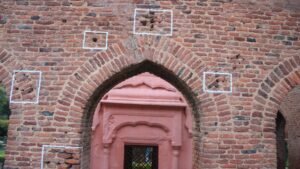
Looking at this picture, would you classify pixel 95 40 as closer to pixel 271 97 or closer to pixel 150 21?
pixel 150 21

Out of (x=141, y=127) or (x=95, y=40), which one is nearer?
(x=95, y=40)

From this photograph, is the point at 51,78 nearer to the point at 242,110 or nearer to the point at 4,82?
the point at 4,82

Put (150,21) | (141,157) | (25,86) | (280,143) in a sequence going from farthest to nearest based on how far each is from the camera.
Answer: (141,157)
(280,143)
(150,21)
(25,86)

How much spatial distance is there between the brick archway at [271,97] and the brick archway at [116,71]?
847 mm

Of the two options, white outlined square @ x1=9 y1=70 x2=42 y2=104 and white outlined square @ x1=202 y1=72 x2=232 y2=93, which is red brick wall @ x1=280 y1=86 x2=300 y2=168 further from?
white outlined square @ x1=9 y1=70 x2=42 y2=104

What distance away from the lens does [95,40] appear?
5352 millimetres

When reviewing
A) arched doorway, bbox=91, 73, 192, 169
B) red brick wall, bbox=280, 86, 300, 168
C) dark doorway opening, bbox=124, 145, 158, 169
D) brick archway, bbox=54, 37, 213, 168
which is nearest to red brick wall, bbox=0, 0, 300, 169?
brick archway, bbox=54, 37, 213, 168

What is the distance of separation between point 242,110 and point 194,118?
88 cm

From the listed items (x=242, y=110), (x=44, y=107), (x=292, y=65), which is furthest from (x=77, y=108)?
(x=292, y=65)

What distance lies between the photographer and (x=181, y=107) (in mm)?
9805

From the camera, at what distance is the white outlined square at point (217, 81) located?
5301mm

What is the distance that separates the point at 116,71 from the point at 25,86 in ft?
4.55

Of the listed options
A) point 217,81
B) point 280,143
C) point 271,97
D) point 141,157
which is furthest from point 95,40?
point 280,143

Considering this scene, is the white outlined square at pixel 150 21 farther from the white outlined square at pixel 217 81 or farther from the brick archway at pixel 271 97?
the brick archway at pixel 271 97
